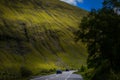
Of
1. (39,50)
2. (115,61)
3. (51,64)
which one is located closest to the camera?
(115,61)

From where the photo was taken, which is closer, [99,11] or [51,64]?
[99,11]

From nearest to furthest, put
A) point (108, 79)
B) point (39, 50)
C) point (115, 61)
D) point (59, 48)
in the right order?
point (108, 79), point (115, 61), point (39, 50), point (59, 48)

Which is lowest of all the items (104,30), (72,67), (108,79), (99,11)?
(72,67)

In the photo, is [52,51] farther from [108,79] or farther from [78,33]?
[108,79]

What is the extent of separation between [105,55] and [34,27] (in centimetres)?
15788

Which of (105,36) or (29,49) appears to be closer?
(105,36)

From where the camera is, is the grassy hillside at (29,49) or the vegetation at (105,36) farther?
the grassy hillside at (29,49)

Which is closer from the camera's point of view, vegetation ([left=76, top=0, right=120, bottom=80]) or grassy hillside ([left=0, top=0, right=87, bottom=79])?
vegetation ([left=76, top=0, right=120, bottom=80])

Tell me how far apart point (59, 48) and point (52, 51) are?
1019 centimetres

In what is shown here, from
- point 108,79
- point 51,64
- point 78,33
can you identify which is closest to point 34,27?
point 51,64

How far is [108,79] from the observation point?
27.8m

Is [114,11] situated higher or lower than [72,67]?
higher

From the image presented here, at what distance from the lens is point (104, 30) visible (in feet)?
136

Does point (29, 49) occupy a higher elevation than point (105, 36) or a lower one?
lower
